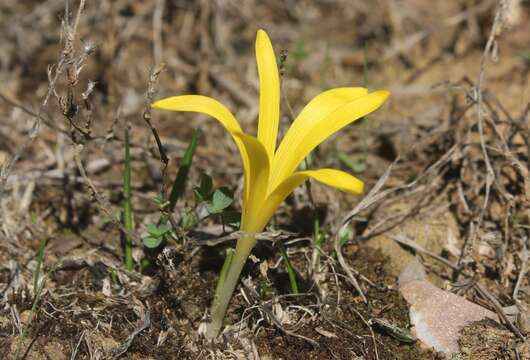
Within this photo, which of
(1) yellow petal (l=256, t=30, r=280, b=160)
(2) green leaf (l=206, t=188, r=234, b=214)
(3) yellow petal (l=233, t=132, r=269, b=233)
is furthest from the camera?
(2) green leaf (l=206, t=188, r=234, b=214)

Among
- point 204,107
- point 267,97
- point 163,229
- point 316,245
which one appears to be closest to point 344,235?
point 316,245

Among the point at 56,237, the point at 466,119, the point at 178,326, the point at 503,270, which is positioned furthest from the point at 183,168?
the point at 466,119

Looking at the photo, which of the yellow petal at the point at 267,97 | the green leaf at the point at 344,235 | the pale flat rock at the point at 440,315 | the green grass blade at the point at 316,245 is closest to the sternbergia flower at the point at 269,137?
the yellow petal at the point at 267,97

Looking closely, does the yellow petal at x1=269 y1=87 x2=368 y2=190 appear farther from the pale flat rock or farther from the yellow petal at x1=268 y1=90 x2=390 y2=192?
the pale flat rock

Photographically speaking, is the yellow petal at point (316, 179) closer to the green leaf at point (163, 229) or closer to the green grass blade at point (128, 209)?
the green leaf at point (163, 229)

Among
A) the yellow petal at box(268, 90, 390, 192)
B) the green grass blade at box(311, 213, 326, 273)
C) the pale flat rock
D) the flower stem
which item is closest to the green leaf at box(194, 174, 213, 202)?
the flower stem

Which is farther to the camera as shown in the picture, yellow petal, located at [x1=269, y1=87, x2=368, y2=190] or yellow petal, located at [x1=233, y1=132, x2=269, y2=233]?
yellow petal, located at [x1=269, y1=87, x2=368, y2=190]
